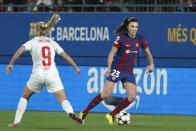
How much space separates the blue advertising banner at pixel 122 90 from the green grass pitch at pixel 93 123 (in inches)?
21.5

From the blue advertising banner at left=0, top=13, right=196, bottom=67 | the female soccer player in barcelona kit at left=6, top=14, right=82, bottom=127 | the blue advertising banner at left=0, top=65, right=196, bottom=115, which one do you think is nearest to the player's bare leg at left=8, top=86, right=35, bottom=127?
the female soccer player in barcelona kit at left=6, top=14, right=82, bottom=127

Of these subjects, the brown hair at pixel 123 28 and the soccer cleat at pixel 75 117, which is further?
the brown hair at pixel 123 28

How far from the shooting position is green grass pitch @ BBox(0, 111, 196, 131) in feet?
40.4

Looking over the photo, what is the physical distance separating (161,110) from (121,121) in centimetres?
393

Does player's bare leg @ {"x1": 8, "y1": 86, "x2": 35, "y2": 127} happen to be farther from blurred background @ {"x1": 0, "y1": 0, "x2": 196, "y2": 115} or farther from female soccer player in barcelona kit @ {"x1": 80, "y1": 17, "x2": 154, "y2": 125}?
blurred background @ {"x1": 0, "y1": 0, "x2": 196, "y2": 115}

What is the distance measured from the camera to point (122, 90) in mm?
17109

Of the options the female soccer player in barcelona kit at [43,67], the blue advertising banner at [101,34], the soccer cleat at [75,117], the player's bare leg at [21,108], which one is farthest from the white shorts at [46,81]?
the blue advertising banner at [101,34]

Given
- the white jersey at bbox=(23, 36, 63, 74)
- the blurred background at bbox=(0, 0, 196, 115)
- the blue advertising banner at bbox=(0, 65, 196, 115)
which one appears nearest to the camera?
the white jersey at bbox=(23, 36, 63, 74)

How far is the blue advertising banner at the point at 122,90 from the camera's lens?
1673 centimetres

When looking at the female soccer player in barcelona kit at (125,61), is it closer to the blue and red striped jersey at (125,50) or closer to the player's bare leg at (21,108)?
the blue and red striped jersey at (125,50)

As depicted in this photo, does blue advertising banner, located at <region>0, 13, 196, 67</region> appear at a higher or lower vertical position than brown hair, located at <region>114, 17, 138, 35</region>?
lower

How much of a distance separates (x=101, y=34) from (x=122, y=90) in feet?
16.9

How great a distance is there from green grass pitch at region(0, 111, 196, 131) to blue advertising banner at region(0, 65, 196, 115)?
55cm

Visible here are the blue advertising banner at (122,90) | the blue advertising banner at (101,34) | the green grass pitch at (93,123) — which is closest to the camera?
the green grass pitch at (93,123)
